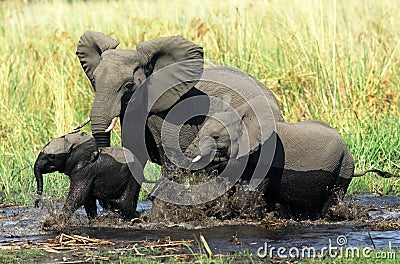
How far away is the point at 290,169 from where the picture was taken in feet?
22.7

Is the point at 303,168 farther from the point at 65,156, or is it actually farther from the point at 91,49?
the point at 91,49

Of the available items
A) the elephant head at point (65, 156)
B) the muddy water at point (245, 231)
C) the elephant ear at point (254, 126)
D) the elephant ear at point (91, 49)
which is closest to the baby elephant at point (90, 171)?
the elephant head at point (65, 156)

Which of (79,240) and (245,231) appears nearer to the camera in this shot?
(79,240)

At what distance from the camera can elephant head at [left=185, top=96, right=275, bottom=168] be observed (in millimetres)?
6406

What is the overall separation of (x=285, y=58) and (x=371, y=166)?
7.43ft

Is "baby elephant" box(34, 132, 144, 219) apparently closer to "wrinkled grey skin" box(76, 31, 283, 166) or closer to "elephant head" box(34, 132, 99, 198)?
"elephant head" box(34, 132, 99, 198)

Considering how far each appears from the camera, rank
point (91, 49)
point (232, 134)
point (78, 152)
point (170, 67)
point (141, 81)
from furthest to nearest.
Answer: point (91, 49)
point (170, 67)
point (141, 81)
point (78, 152)
point (232, 134)

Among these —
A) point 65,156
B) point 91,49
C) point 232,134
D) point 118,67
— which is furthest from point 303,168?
point 91,49

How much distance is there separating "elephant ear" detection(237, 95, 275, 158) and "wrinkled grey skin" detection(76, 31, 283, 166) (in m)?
0.32

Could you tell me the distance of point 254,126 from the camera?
21.8ft

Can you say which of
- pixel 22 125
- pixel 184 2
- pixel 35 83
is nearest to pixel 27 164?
pixel 22 125

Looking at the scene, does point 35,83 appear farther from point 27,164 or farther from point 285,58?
point 285,58

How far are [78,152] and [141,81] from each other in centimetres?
81

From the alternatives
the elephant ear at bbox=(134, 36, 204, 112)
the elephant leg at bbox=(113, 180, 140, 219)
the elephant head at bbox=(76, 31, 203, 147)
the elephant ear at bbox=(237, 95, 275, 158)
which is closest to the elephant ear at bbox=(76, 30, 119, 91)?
the elephant head at bbox=(76, 31, 203, 147)
